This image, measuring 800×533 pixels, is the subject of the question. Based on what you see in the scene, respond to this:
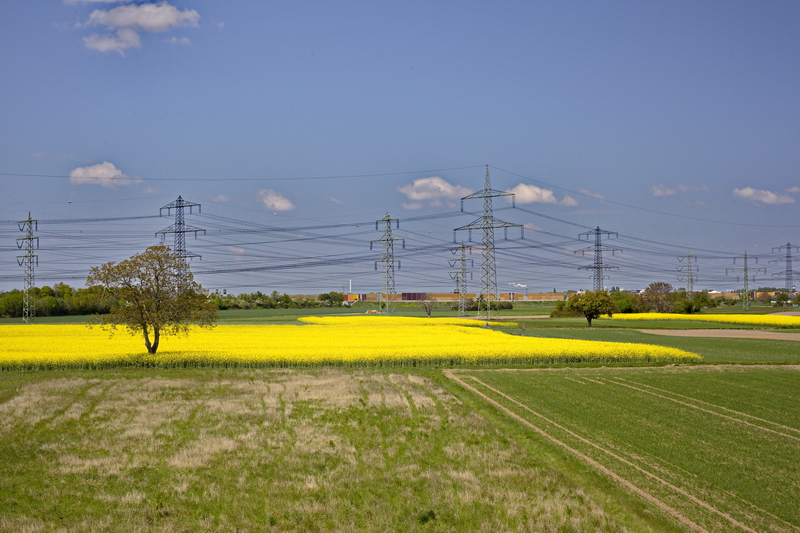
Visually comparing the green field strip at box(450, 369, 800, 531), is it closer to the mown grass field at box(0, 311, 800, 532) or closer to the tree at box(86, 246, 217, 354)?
the mown grass field at box(0, 311, 800, 532)

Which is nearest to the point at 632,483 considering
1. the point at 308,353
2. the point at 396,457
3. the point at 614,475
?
the point at 614,475

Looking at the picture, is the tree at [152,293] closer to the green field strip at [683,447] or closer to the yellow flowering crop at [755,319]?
the green field strip at [683,447]

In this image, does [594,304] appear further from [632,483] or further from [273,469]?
[273,469]

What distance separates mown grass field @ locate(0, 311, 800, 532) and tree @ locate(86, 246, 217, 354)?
9735 millimetres

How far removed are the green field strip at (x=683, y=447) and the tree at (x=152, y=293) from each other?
2186 centimetres

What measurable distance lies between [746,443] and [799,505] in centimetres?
506

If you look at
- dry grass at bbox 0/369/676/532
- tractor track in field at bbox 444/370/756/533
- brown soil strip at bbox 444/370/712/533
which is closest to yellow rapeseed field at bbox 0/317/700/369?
dry grass at bbox 0/369/676/532

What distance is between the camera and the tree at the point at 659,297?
449 ft

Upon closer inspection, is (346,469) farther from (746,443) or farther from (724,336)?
(724,336)

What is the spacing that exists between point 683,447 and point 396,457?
7.70 meters

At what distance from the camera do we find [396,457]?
1552 centimetres

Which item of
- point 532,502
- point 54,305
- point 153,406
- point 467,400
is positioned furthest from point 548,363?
point 54,305

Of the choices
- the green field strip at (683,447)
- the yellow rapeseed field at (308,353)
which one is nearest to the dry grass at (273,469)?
the green field strip at (683,447)

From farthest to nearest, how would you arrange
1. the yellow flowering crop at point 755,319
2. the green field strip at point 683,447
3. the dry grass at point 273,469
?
the yellow flowering crop at point 755,319 → the green field strip at point 683,447 → the dry grass at point 273,469
